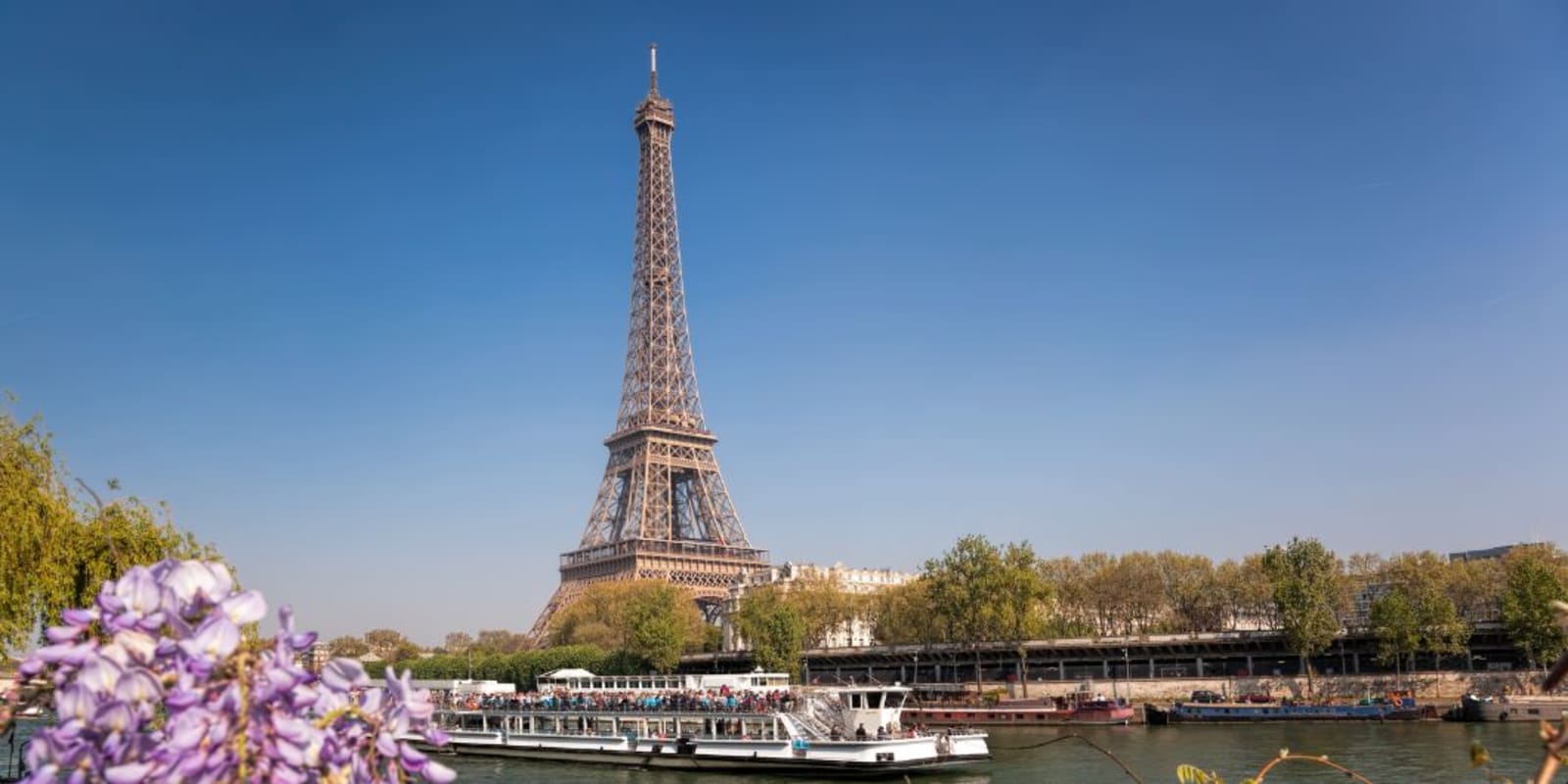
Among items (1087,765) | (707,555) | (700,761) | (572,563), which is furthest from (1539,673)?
(572,563)

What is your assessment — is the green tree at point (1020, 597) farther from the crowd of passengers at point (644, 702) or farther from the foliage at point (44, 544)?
the foliage at point (44, 544)

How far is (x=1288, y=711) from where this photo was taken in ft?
202

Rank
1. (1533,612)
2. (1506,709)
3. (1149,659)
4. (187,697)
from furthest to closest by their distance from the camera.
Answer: (1149,659) → (1533,612) → (1506,709) → (187,697)

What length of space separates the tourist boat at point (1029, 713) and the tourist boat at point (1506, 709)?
16068mm

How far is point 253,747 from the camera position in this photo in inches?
104

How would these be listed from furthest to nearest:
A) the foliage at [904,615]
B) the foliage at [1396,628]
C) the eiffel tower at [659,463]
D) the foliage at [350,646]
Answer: the foliage at [350,646] < the eiffel tower at [659,463] < the foliage at [904,615] < the foliage at [1396,628]

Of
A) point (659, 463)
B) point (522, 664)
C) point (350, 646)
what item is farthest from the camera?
point (350, 646)

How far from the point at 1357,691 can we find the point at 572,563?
247 ft

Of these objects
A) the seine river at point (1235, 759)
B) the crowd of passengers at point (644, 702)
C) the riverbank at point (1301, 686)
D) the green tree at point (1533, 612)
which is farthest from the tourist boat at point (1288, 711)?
the crowd of passengers at point (644, 702)

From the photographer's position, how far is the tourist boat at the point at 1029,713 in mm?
65188

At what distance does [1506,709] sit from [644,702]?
4070cm

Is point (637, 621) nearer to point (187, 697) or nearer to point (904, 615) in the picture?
point (904, 615)

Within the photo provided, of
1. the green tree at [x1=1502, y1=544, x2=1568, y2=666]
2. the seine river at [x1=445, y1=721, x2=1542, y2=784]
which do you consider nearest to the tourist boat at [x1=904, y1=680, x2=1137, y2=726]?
the seine river at [x1=445, y1=721, x2=1542, y2=784]

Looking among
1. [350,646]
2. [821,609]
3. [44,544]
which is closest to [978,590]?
[821,609]
